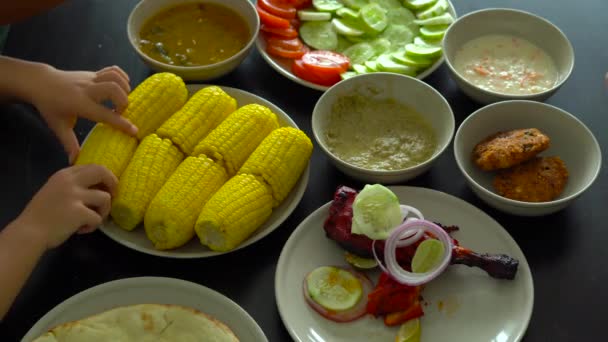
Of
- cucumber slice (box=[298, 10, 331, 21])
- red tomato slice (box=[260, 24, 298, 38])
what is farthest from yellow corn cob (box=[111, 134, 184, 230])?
cucumber slice (box=[298, 10, 331, 21])

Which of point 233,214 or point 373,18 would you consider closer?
point 233,214

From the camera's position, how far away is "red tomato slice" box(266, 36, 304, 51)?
2.11 meters

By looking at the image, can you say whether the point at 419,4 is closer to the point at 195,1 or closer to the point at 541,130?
the point at 541,130

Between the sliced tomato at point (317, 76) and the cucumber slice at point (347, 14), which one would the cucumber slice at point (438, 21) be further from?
the sliced tomato at point (317, 76)

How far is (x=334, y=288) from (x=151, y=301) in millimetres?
434

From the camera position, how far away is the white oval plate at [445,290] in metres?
1.47

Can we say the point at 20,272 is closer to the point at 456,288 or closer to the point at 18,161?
the point at 18,161

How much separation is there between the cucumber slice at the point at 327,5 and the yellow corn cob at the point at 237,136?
604mm

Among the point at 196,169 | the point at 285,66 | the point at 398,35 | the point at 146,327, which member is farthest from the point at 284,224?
the point at 398,35

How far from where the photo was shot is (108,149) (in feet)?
5.45

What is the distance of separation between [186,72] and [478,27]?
3.21ft

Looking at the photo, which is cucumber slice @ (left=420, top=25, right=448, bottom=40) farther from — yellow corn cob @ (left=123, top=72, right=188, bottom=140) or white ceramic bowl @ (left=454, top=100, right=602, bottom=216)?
yellow corn cob @ (left=123, top=72, right=188, bottom=140)

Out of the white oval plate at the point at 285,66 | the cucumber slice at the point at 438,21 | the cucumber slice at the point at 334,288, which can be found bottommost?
the cucumber slice at the point at 334,288

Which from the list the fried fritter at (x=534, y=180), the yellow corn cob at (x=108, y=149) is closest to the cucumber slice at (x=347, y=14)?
the fried fritter at (x=534, y=180)
